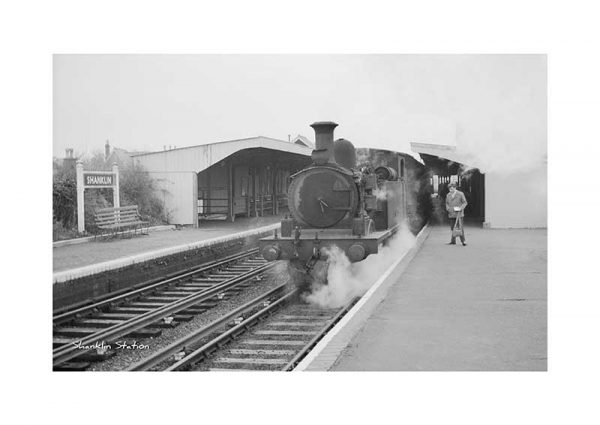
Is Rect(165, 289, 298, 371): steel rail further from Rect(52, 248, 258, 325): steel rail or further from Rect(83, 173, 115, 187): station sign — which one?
Rect(83, 173, 115, 187): station sign

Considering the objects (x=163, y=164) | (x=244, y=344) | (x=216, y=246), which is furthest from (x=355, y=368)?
(x=216, y=246)

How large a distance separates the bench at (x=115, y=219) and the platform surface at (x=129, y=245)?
11.7 inches

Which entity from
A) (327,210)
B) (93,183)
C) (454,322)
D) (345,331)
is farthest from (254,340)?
(93,183)

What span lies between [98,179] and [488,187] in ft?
29.1

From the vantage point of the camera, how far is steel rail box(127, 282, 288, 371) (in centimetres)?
655

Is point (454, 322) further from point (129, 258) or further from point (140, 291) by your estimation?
point (129, 258)

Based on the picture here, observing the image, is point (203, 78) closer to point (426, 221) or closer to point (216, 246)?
point (216, 246)

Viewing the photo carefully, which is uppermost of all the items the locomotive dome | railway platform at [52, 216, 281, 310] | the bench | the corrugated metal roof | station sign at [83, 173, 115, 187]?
the corrugated metal roof

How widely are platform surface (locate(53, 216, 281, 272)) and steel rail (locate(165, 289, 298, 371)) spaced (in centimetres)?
231

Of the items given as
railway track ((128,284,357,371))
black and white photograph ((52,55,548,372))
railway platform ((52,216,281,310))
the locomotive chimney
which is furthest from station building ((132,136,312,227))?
railway track ((128,284,357,371))

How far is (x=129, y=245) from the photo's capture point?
12102mm

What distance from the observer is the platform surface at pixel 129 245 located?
9100 millimetres

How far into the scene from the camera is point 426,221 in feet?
56.4

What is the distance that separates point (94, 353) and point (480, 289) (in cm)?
527
